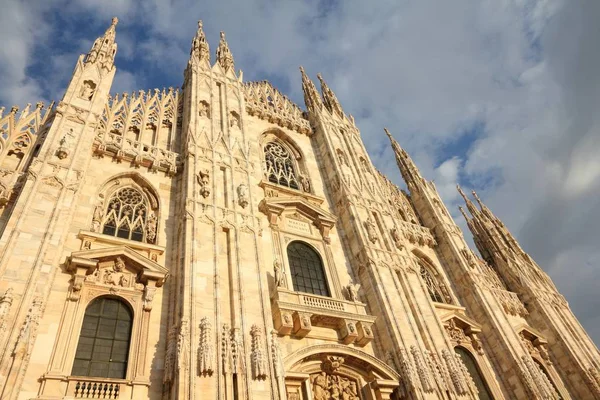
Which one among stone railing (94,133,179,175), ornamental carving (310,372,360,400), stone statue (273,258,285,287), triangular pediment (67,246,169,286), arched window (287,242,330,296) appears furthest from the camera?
arched window (287,242,330,296)

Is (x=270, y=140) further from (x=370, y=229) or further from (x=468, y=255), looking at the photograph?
(x=468, y=255)

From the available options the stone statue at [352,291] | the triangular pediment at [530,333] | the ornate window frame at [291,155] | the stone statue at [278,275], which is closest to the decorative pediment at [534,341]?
the triangular pediment at [530,333]

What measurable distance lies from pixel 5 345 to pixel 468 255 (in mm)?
20081

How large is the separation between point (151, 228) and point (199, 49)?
39.9 ft

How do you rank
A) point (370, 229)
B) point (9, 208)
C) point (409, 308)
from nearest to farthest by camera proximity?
point (9, 208)
point (409, 308)
point (370, 229)

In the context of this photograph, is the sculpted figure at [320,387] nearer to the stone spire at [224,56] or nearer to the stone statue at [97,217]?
the stone statue at [97,217]

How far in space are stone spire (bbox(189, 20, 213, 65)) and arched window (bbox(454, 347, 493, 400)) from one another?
18.2 m

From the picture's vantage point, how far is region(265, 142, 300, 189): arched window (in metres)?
19.6

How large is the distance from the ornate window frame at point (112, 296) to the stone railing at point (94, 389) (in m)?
0.02

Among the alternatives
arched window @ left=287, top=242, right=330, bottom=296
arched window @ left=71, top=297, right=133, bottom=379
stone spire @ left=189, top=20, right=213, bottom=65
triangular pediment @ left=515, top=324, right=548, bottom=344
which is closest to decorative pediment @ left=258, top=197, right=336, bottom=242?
arched window @ left=287, top=242, right=330, bottom=296

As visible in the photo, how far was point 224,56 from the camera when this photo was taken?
73.4ft

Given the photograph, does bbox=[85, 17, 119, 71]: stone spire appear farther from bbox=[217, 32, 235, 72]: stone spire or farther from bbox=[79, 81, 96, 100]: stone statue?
bbox=[217, 32, 235, 72]: stone spire

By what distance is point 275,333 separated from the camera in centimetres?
1209

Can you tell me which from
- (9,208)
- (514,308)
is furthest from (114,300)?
(514,308)
